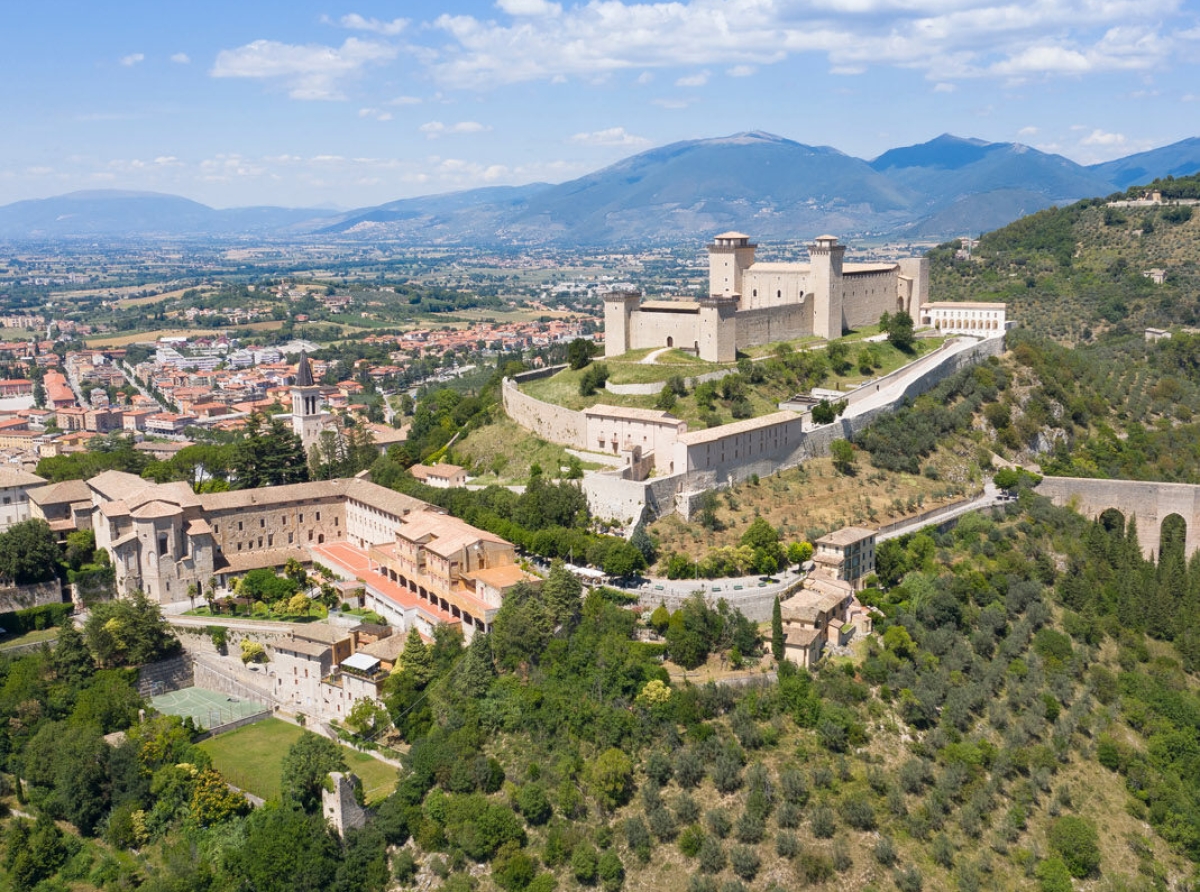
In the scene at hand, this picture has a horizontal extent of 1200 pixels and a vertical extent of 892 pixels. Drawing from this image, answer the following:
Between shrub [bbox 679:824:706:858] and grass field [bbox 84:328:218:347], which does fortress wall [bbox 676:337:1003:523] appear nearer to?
shrub [bbox 679:824:706:858]

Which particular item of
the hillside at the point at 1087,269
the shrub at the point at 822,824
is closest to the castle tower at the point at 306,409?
the shrub at the point at 822,824

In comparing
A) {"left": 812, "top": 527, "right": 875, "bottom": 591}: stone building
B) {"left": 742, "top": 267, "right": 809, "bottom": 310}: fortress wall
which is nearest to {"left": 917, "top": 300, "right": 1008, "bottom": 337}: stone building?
{"left": 742, "top": 267, "right": 809, "bottom": 310}: fortress wall

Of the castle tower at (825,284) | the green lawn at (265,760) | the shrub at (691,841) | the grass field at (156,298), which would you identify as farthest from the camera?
the grass field at (156,298)

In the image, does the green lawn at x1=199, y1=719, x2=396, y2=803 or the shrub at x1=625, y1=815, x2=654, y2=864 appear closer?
the shrub at x1=625, y1=815, x2=654, y2=864

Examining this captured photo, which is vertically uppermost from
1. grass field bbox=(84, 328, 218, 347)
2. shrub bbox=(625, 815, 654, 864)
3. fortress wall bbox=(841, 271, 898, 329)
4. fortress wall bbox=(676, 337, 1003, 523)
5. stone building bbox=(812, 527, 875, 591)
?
fortress wall bbox=(841, 271, 898, 329)

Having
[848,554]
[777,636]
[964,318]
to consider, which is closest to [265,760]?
[777,636]

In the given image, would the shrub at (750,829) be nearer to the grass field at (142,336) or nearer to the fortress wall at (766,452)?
the fortress wall at (766,452)

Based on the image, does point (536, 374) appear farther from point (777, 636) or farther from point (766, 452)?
point (777, 636)
